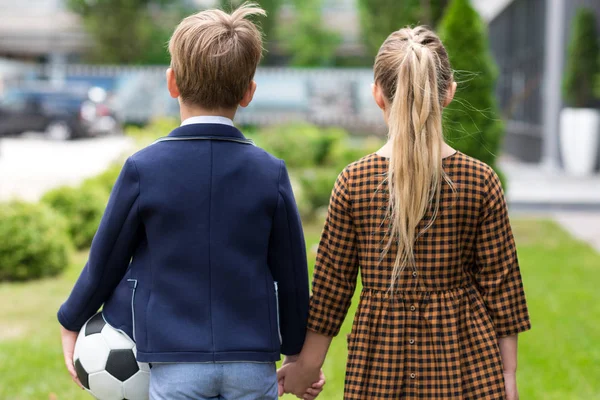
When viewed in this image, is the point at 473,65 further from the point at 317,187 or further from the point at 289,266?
the point at 289,266

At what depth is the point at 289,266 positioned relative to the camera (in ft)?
8.06

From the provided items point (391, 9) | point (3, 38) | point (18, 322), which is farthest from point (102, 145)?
point (3, 38)

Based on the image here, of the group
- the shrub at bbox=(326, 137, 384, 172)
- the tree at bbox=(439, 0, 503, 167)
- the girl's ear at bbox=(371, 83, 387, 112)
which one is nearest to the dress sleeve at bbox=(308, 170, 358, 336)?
the girl's ear at bbox=(371, 83, 387, 112)

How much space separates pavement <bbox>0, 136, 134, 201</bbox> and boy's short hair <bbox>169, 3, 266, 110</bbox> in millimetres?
8128

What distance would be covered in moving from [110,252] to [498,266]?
1154mm

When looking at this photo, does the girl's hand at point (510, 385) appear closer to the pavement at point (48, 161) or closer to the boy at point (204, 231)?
the boy at point (204, 231)

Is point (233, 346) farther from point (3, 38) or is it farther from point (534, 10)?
point (3, 38)

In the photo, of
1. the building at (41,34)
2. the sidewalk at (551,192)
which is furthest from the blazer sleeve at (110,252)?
the building at (41,34)

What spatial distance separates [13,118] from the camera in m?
26.2

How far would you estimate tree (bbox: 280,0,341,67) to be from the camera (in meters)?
45.1

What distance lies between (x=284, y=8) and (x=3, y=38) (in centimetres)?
1635

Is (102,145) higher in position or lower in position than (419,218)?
lower

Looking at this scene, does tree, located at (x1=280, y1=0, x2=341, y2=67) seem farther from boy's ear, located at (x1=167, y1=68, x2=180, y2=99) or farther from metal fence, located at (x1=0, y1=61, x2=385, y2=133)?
boy's ear, located at (x1=167, y1=68, x2=180, y2=99)

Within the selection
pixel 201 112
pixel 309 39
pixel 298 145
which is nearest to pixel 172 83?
pixel 201 112
